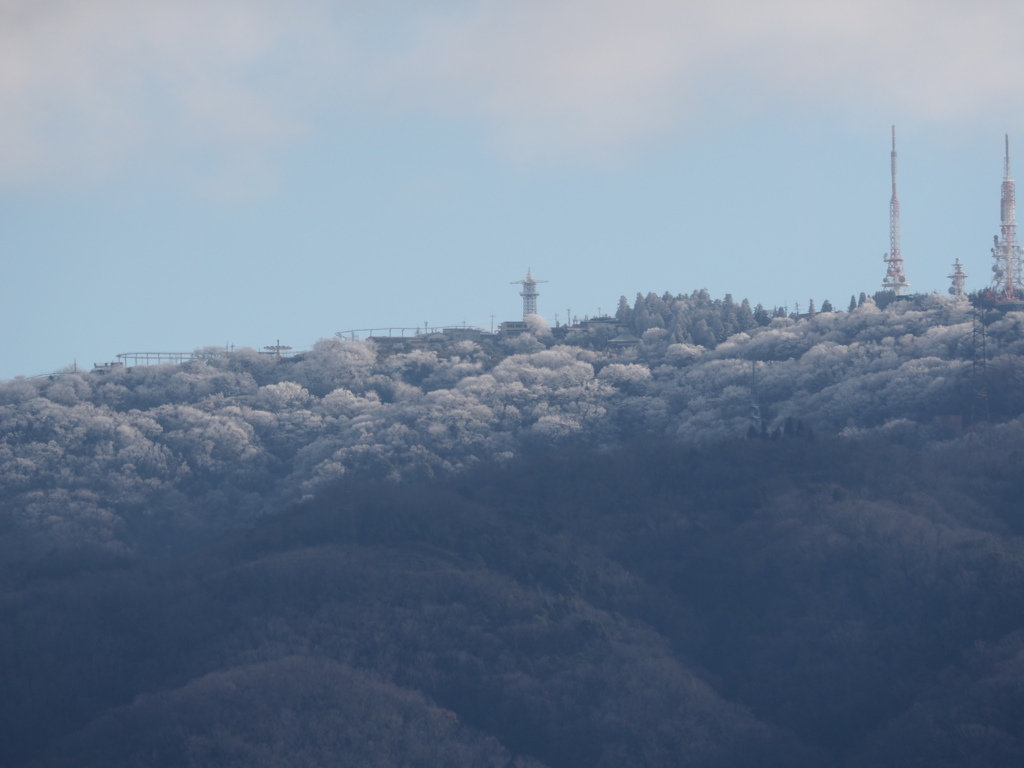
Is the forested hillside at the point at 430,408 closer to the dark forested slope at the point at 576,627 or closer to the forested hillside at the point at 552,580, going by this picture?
the forested hillside at the point at 552,580

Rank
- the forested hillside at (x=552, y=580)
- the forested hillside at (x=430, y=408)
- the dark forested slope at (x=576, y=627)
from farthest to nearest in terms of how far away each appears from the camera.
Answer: the forested hillside at (x=430, y=408)
the forested hillside at (x=552, y=580)
the dark forested slope at (x=576, y=627)

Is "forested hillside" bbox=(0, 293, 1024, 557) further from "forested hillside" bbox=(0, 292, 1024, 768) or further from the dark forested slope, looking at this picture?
the dark forested slope

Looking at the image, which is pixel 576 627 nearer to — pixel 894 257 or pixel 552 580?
pixel 552 580

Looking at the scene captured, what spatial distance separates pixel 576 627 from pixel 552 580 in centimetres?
604

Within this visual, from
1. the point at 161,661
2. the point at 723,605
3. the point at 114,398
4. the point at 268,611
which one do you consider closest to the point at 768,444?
the point at 723,605

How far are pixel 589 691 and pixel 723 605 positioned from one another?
39.6ft

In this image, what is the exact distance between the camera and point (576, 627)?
59781mm

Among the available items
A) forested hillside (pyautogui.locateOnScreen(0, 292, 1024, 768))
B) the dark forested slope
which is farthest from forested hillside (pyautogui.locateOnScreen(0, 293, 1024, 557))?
the dark forested slope

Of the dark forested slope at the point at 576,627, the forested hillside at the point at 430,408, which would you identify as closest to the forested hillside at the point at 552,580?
the dark forested slope at the point at 576,627

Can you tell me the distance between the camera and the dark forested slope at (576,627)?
51000 millimetres

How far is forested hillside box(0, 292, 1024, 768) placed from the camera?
51.8 metres

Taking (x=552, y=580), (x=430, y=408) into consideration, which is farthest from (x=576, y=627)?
(x=430, y=408)

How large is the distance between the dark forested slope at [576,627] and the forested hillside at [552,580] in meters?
0.15

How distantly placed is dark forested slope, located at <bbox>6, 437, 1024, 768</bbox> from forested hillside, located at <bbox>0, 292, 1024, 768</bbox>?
15 centimetres
